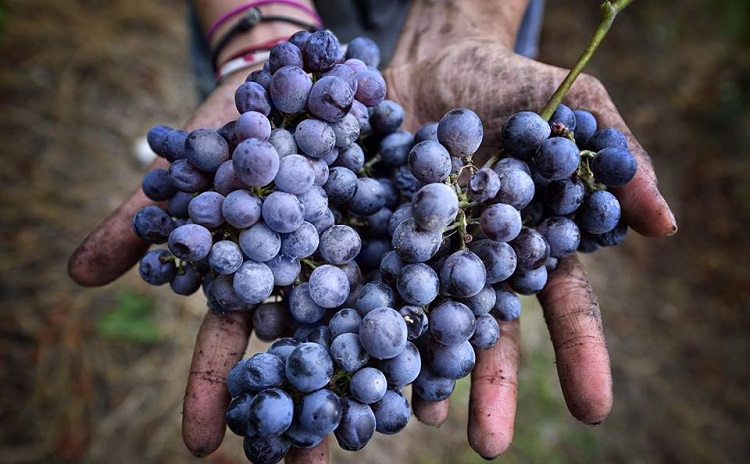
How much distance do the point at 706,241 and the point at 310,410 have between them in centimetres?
375

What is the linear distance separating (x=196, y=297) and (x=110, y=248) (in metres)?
1.48

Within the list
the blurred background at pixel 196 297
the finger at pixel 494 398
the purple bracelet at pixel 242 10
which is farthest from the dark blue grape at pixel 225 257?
the blurred background at pixel 196 297

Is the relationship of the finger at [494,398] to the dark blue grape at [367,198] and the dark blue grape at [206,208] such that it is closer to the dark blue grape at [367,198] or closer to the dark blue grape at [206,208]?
the dark blue grape at [367,198]

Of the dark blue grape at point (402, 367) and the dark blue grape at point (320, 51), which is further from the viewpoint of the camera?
the dark blue grape at point (320, 51)

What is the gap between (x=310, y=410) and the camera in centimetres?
128

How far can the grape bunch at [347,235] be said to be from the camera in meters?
1.33

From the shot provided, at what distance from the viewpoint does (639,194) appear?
5.24ft

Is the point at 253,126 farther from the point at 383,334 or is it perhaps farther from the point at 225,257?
the point at 383,334


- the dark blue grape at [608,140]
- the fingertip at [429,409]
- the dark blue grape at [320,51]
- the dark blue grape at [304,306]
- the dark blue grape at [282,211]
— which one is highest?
the dark blue grape at [320,51]

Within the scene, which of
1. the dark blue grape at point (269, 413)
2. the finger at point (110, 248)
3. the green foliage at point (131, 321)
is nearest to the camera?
the dark blue grape at point (269, 413)

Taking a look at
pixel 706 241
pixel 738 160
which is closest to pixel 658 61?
pixel 738 160

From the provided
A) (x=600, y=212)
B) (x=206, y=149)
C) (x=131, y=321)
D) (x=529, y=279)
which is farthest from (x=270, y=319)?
(x=131, y=321)

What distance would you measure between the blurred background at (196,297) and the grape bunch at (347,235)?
5.58 feet

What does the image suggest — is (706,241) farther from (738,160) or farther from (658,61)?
(658,61)
